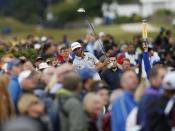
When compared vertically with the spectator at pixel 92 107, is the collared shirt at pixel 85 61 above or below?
below

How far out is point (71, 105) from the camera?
12.8 m

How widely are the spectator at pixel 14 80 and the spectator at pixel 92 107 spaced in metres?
1.26

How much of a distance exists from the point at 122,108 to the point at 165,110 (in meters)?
0.90

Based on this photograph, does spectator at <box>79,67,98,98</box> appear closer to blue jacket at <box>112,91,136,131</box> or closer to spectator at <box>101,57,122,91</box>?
blue jacket at <box>112,91,136,131</box>

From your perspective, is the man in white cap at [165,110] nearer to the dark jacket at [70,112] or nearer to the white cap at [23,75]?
the dark jacket at [70,112]

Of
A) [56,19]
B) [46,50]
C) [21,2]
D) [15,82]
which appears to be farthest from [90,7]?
[15,82]

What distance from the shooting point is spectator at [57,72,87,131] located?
41.6 feet

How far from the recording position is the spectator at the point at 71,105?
1269 cm

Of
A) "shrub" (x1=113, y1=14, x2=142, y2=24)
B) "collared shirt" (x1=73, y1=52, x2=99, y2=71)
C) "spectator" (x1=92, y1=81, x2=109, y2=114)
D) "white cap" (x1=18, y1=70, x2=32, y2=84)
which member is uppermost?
"white cap" (x1=18, y1=70, x2=32, y2=84)

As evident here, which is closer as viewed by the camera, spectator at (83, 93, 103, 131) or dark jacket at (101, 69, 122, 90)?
spectator at (83, 93, 103, 131)

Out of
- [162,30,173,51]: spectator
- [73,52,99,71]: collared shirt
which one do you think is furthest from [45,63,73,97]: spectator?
[162,30,173,51]: spectator

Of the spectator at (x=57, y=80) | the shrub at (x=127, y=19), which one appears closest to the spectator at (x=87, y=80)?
the spectator at (x=57, y=80)

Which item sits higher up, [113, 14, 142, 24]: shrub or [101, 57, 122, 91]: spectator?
[101, 57, 122, 91]: spectator

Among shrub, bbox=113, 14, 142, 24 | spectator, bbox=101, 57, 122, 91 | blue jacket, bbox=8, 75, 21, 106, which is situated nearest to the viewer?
blue jacket, bbox=8, 75, 21, 106
